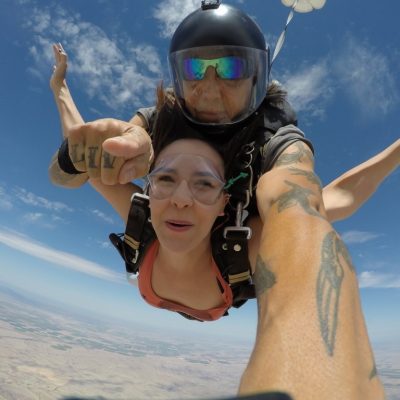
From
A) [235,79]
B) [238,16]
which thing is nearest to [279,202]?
[235,79]

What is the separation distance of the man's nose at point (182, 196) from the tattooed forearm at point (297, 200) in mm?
861

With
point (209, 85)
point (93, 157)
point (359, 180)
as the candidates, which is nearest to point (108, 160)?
point (93, 157)

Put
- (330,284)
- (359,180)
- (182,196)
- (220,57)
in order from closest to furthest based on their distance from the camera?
1. (330,284)
2. (182,196)
3. (220,57)
4. (359,180)

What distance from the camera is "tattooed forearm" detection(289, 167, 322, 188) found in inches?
63.7

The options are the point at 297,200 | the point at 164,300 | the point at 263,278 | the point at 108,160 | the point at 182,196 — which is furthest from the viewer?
the point at 164,300

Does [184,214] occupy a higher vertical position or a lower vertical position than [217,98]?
lower

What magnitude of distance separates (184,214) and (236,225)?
41 centimetres

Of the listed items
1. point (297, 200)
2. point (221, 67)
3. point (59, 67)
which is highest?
point (59, 67)

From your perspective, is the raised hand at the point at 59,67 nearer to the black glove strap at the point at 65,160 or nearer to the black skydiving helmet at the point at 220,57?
the black skydiving helmet at the point at 220,57

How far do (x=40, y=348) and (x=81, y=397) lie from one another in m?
153

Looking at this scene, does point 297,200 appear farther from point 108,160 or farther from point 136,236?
point 136,236

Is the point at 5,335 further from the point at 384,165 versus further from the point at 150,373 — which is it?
the point at 384,165

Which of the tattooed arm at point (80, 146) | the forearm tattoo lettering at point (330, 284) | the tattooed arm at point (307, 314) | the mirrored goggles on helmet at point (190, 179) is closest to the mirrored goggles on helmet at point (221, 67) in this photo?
the tattooed arm at point (80, 146)

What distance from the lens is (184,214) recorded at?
7.39 feet
